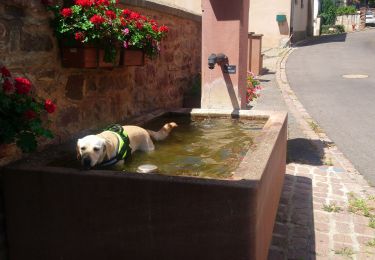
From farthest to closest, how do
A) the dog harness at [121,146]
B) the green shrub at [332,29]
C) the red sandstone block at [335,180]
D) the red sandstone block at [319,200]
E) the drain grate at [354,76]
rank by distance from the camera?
the green shrub at [332,29], the drain grate at [354,76], the red sandstone block at [335,180], the red sandstone block at [319,200], the dog harness at [121,146]

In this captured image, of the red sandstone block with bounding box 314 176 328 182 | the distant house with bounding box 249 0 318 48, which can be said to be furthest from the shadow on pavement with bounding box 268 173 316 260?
the distant house with bounding box 249 0 318 48

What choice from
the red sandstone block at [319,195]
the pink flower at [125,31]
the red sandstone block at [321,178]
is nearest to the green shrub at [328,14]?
the red sandstone block at [321,178]

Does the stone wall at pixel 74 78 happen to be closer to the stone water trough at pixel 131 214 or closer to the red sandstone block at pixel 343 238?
the stone water trough at pixel 131 214

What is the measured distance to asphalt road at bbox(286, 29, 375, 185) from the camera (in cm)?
663

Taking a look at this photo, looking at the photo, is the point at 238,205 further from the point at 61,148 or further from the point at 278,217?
the point at 278,217

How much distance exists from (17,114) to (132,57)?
1.82 m

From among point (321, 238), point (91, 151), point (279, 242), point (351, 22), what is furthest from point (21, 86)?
point (351, 22)

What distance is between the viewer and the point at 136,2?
497cm

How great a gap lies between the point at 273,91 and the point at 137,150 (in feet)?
28.2

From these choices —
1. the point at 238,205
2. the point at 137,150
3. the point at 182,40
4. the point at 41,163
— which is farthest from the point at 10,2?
the point at 182,40

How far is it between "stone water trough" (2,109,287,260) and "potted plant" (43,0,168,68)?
3.14 feet

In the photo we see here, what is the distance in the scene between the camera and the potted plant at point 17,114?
2.45 metres

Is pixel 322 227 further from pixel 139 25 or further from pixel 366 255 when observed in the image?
pixel 139 25

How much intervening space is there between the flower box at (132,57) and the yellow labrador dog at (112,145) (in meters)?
0.69
